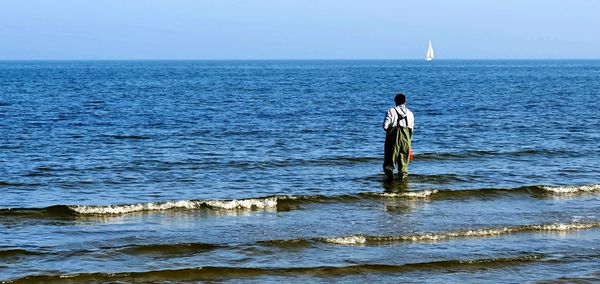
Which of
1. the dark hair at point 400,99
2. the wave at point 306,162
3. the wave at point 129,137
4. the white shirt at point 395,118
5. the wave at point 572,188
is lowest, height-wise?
the wave at point 129,137

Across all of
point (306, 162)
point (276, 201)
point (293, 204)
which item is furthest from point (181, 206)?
point (306, 162)

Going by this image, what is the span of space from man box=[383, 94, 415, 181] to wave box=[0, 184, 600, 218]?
0.95 metres

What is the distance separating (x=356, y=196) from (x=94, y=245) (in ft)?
18.0

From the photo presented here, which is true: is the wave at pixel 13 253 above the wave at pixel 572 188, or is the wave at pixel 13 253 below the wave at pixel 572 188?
above

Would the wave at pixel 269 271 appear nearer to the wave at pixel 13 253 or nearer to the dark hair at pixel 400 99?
the wave at pixel 13 253

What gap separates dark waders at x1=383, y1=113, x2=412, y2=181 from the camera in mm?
16078

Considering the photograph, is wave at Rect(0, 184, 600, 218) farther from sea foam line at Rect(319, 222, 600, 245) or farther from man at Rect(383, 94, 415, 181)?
sea foam line at Rect(319, 222, 600, 245)

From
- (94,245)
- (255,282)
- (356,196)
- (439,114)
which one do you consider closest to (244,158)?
(356,196)

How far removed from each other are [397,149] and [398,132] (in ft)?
1.29

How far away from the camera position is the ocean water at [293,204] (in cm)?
1040

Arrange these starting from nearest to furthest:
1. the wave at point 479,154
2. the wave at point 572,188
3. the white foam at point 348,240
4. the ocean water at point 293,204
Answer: the ocean water at point 293,204 → the white foam at point 348,240 → the wave at point 572,188 → the wave at point 479,154

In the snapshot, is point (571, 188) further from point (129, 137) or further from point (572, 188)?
point (129, 137)

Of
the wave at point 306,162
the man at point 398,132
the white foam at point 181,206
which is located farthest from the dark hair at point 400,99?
the wave at point 306,162

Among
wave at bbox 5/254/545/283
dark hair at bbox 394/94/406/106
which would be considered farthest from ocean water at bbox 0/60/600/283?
dark hair at bbox 394/94/406/106
